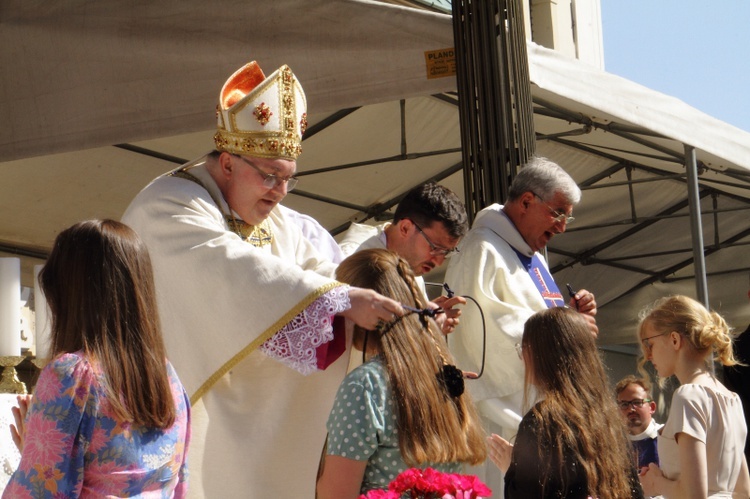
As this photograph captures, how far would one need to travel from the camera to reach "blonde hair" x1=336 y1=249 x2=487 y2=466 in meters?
2.62

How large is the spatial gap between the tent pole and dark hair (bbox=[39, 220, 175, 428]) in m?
4.12

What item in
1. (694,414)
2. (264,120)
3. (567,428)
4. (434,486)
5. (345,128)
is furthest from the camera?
(345,128)

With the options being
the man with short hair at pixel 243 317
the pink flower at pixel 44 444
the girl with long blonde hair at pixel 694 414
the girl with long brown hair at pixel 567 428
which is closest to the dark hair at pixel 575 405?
the girl with long brown hair at pixel 567 428

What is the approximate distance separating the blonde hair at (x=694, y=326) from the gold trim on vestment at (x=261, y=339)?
64.6 inches

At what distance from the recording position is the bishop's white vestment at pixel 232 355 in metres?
3.30

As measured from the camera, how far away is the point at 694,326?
424cm

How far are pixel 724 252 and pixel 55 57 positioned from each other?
6910 millimetres

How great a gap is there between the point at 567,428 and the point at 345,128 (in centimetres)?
444

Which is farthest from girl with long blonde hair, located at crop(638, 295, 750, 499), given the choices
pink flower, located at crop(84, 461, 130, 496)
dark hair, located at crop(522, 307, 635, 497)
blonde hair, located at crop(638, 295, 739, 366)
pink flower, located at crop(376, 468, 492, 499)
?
pink flower, located at crop(84, 461, 130, 496)

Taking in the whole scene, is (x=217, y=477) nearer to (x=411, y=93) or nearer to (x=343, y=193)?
(x=411, y=93)

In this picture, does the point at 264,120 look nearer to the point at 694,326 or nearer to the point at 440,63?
the point at 440,63

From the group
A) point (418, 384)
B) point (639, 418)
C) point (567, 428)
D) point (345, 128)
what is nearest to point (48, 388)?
point (418, 384)

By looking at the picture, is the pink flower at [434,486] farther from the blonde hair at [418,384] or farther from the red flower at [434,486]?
the blonde hair at [418,384]

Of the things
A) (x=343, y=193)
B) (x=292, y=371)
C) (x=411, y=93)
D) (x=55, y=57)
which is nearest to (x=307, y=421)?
(x=292, y=371)
